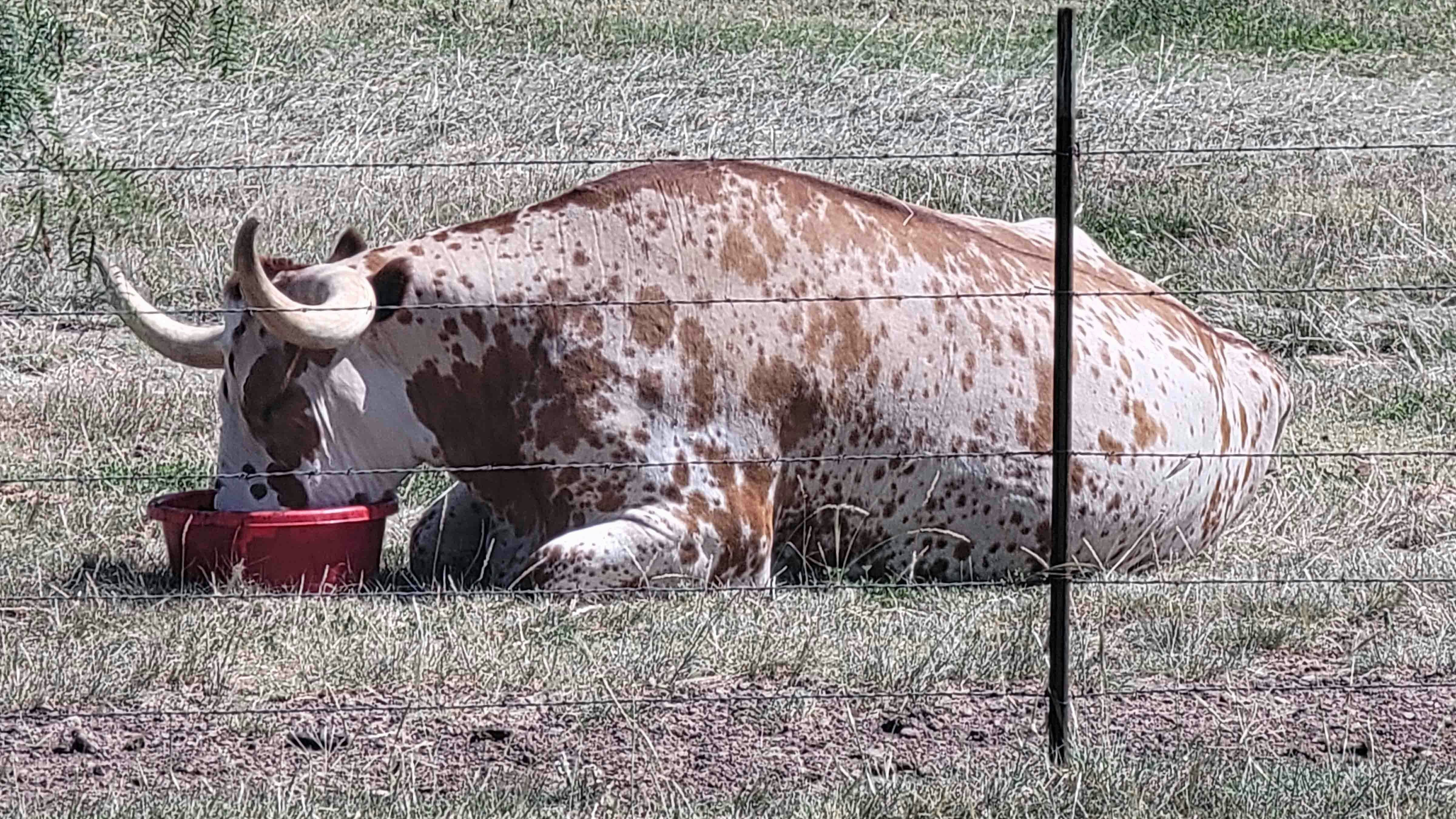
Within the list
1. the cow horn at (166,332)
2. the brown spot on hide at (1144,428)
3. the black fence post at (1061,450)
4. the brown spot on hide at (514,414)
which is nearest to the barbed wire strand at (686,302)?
the cow horn at (166,332)

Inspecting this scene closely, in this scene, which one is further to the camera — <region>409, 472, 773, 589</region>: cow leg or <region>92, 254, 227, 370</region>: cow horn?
<region>92, 254, 227, 370</region>: cow horn

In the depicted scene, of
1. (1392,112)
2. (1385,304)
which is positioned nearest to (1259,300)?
(1385,304)

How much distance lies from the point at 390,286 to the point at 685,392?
89 cm

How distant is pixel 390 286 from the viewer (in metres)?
6.54

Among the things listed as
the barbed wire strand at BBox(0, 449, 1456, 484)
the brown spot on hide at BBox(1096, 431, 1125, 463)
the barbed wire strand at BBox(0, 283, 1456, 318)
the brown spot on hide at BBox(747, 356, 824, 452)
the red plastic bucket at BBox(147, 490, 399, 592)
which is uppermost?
the barbed wire strand at BBox(0, 283, 1456, 318)

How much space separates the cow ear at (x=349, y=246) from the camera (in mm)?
7008

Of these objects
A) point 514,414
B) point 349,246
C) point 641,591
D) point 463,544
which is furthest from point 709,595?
point 349,246

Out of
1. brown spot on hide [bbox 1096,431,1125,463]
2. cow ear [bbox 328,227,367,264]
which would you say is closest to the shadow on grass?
brown spot on hide [bbox 1096,431,1125,463]

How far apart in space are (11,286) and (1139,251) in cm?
537

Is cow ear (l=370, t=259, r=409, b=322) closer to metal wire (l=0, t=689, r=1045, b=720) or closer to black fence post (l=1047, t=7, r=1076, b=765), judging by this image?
metal wire (l=0, t=689, r=1045, b=720)

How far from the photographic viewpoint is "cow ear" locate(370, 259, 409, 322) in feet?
21.3

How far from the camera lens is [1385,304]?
10.6 meters

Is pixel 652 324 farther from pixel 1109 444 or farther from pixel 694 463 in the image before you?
pixel 1109 444

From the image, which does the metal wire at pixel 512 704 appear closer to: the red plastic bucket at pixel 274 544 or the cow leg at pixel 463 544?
the red plastic bucket at pixel 274 544
